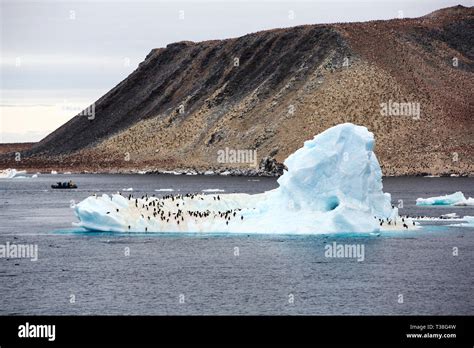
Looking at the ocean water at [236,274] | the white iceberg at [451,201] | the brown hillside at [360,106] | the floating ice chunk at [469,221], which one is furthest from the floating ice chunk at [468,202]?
the brown hillside at [360,106]

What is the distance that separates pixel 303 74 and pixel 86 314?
158802mm

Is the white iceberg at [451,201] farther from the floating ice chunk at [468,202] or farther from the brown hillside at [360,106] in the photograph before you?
the brown hillside at [360,106]

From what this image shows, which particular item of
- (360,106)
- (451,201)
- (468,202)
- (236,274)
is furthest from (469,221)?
(360,106)

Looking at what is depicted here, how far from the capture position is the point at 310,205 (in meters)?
55.9

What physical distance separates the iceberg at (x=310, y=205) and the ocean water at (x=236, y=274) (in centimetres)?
93

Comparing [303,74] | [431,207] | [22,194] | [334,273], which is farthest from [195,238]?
[303,74]

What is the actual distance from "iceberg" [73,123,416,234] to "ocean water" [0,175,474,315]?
3.04 feet

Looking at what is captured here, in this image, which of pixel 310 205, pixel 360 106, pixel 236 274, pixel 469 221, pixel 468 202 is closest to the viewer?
pixel 236 274

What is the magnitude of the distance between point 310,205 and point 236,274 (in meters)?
12.4

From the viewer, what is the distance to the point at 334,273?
147ft

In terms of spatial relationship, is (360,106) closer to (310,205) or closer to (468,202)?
(468,202)

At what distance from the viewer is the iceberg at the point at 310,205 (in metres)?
55.0

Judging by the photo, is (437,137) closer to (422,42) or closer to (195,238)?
(422,42)
